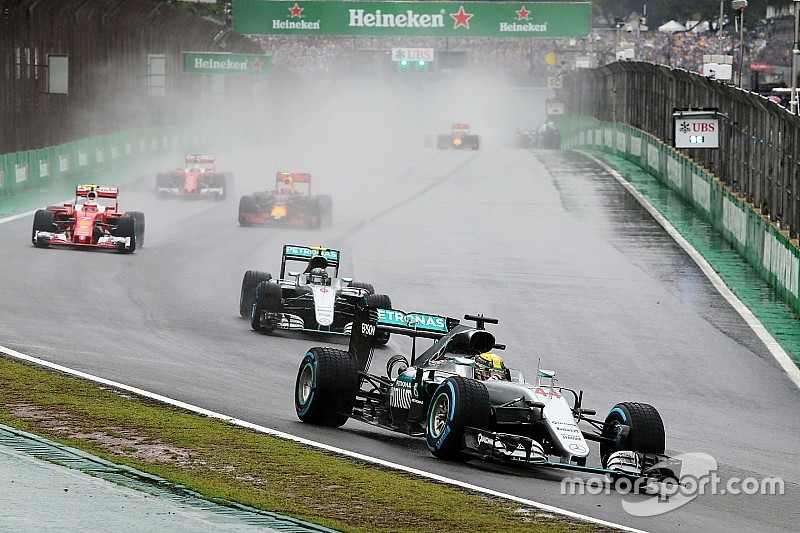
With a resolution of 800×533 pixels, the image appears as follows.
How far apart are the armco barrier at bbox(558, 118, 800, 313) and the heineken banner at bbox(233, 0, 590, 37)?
10.1 metres

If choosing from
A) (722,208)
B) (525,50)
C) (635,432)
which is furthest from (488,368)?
(525,50)

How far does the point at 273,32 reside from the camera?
210 ft

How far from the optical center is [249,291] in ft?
62.4

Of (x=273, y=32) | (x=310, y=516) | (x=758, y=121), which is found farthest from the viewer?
(x=273, y=32)

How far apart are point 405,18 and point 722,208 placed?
35.9 metres

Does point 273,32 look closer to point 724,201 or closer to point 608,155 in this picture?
point 608,155

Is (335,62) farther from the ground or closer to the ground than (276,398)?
farther from the ground

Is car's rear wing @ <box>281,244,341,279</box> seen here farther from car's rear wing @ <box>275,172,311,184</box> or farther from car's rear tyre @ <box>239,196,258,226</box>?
car's rear wing @ <box>275,172,311,184</box>

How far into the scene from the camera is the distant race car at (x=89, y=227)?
24.7m

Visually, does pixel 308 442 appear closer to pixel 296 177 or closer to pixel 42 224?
pixel 42 224

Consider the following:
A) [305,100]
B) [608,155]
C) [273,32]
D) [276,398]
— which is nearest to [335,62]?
[305,100]

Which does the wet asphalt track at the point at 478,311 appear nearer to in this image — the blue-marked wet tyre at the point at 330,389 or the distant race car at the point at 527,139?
the blue-marked wet tyre at the point at 330,389

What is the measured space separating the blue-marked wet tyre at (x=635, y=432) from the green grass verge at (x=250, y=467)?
1835 mm

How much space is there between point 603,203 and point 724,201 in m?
7.91
